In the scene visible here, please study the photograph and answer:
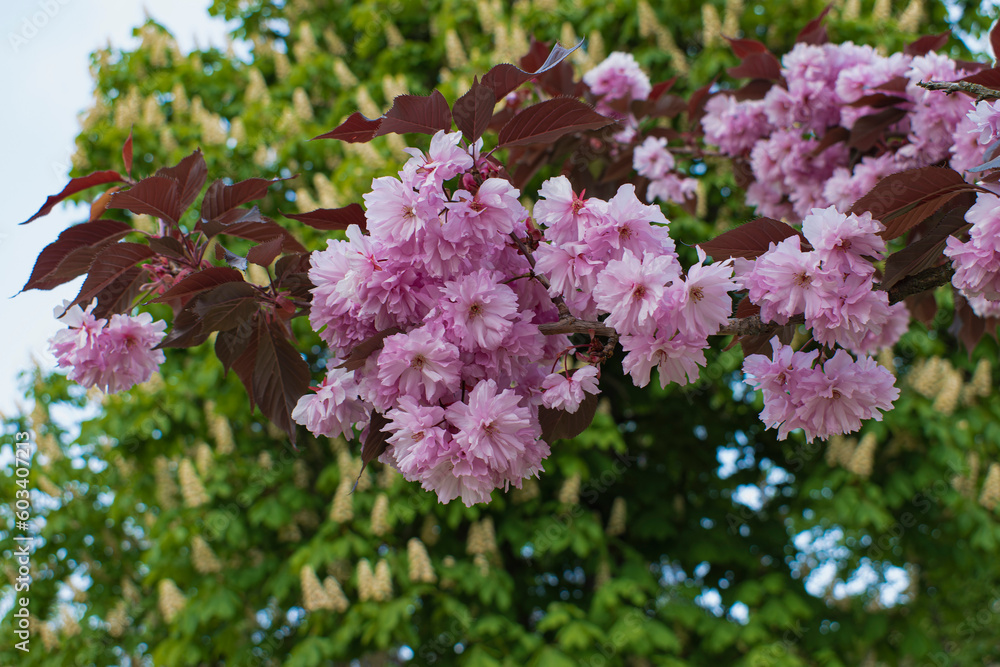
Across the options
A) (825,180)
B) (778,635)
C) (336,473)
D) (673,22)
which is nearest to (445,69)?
(673,22)

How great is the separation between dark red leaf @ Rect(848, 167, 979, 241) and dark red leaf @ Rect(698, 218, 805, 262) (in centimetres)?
10

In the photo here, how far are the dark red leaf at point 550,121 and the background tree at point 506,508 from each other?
93.3 inches

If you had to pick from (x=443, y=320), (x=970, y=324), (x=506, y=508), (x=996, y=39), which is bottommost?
(x=506, y=508)

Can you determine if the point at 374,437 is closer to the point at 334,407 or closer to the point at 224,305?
the point at 334,407

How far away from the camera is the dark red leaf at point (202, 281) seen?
1.12m

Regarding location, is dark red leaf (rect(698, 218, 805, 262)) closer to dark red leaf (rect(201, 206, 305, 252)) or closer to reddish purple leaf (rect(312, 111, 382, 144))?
reddish purple leaf (rect(312, 111, 382, 144))

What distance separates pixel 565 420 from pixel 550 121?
1.40ft

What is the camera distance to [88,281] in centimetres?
118

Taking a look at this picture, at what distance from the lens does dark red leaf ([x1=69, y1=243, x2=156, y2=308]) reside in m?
1.18

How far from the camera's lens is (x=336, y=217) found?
1195mm

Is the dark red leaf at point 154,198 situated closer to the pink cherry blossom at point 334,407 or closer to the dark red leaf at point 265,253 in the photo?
the dark red leaf at point 265,253

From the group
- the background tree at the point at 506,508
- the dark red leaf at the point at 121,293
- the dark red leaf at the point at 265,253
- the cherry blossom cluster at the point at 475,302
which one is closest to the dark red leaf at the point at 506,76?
the cherry blossom cluster at the point at 475,302

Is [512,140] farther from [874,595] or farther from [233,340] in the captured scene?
[874,595]

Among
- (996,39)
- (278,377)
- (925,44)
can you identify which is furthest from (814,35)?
(278,377)
